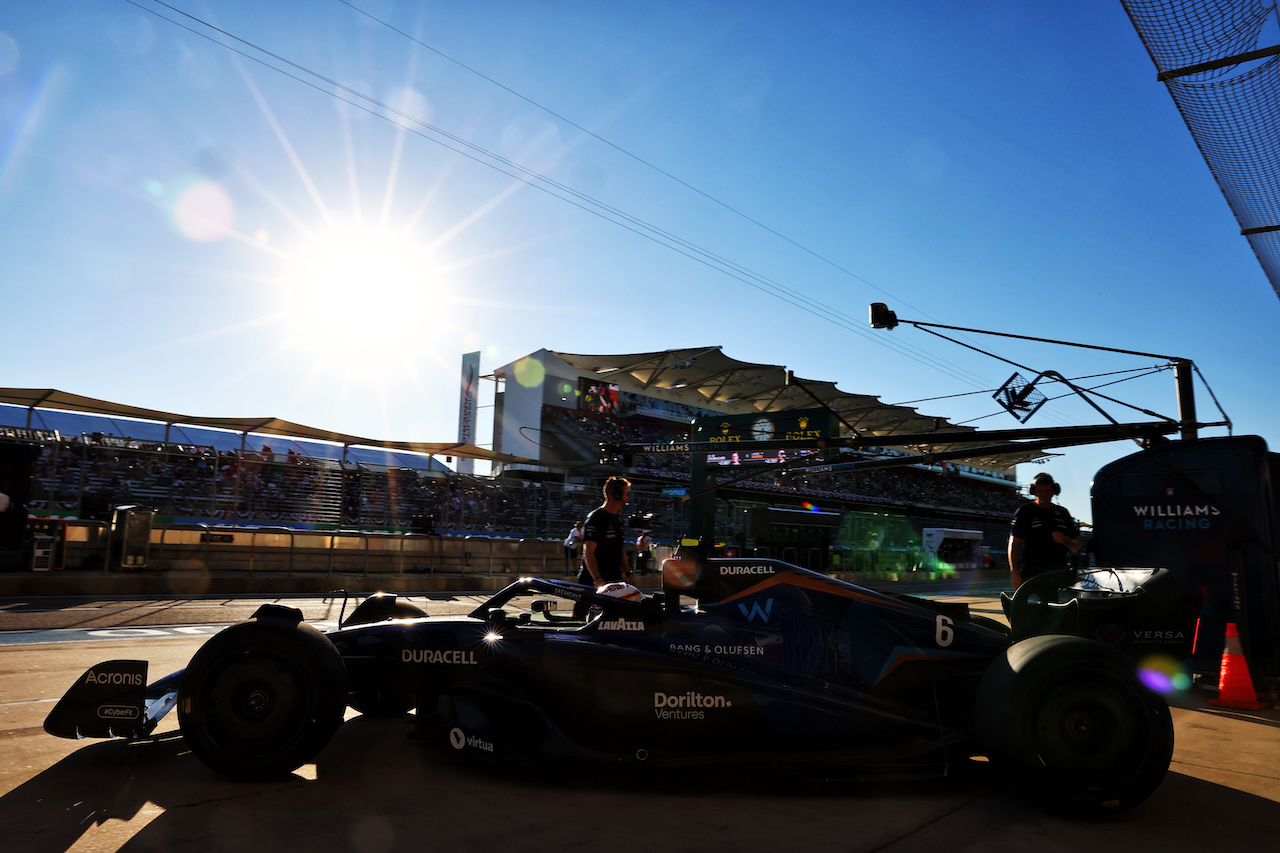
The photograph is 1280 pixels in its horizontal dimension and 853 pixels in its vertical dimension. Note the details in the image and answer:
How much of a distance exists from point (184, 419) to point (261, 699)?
1749cm

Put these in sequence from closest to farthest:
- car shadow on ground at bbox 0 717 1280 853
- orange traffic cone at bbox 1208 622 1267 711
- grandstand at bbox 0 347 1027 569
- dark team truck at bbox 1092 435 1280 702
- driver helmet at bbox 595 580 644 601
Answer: car shadow on ground at bbox 0 717 1280 853 → driver helmet at bbox 595 580 644 601 → orange traffic cone at bbox 1208 622 1267 711 → dark team truck at bbox 1092 435 1280 702 → grandstand at bbox 0 347 1027 569

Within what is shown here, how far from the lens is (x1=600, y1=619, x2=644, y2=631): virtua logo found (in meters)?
4.16

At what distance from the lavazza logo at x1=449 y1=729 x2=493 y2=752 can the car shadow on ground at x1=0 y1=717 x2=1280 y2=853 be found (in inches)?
6.0

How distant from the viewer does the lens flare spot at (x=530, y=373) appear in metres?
49.1

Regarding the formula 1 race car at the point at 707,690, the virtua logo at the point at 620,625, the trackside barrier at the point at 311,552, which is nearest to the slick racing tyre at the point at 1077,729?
the formula 1 race car at the point at 707,690

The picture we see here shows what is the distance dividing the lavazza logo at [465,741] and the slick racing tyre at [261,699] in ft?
1.83

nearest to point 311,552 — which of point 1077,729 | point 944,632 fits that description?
point 944,632

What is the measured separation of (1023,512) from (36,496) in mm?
17064

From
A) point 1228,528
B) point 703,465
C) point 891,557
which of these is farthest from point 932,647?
point 891,557

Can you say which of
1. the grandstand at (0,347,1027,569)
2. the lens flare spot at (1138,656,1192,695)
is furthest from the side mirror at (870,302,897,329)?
the lens flare spot at (1138,656,1192,695)

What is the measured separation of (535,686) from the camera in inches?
154

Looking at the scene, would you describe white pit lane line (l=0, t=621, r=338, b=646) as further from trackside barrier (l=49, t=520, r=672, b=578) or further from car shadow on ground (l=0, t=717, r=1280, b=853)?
trackside barrier (l=49, t=520, r=672, b=578)

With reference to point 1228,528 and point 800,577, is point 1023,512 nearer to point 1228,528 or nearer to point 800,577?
point 1228,528

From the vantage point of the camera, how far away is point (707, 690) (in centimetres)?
387
